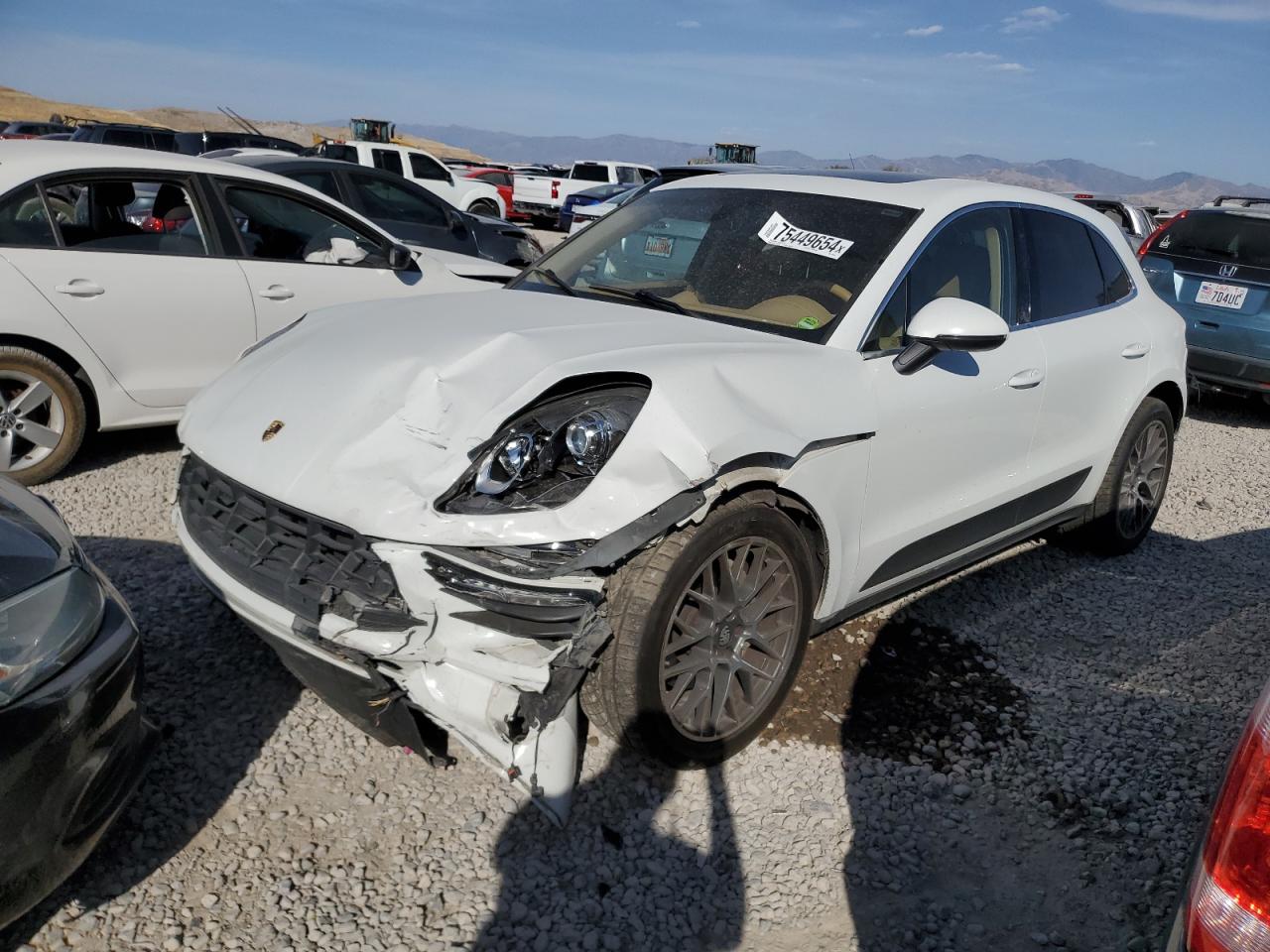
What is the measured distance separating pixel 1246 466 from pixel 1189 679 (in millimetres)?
4041

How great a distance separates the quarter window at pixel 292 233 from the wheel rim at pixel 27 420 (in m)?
1.31

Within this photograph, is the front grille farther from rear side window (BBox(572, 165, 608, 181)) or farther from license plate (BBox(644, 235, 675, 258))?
rear side window (BBox(572, 165, 608, 181))

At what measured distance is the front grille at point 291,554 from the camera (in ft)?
8.38

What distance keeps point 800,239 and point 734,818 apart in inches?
80.8

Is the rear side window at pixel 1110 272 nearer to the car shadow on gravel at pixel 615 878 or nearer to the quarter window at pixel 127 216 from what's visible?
the car shadow on gravel at pixel 615 878

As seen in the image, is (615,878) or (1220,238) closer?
(615,878)

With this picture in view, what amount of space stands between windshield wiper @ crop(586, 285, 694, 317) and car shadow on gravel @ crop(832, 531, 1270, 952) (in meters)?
1.41

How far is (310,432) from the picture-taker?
2.82m

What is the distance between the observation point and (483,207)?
2028cm

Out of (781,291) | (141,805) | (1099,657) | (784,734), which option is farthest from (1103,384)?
(141,805)

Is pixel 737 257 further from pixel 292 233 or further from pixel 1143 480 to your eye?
pixel 292 233

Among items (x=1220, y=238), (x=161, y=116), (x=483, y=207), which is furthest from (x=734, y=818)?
(x=161, y=116)

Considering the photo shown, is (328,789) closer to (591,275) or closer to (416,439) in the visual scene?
(416,439)

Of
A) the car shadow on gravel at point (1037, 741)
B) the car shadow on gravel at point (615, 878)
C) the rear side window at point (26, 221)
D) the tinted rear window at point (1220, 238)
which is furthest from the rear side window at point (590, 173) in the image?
the car shadow on gravel at point (615, 878)
